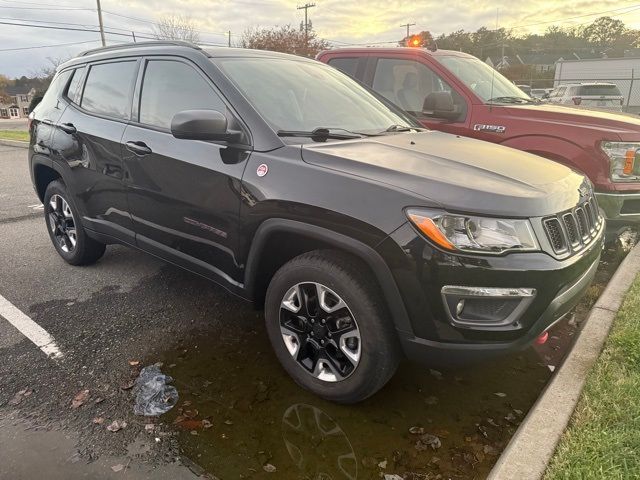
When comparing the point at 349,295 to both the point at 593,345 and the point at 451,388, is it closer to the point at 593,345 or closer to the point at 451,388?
the point at 451,388

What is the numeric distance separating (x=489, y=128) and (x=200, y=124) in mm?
3341

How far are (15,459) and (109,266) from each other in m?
2.62

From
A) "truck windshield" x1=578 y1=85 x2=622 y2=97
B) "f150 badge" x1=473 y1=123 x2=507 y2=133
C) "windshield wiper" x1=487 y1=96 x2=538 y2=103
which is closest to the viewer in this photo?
"f150 badge" x1=473 y1=123 x2=507 y2=133

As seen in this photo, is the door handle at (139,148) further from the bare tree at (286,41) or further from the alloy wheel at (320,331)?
the bare tree at (286,41)

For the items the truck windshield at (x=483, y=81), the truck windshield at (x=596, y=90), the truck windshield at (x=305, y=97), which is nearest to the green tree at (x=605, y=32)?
the truck windshield at (x=596, y=90)

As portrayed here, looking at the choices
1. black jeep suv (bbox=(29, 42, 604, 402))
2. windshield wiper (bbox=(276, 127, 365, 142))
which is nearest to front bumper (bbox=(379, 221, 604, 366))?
→ black jeep suv (bbox=(29, 42, 604, 402))

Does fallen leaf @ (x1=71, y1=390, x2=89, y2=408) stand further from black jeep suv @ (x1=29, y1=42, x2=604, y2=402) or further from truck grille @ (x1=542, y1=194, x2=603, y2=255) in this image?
truck grille @ (x1=542, y1=194, x2=603, y2=255)

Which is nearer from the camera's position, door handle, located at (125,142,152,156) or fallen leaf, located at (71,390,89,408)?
fallen leaf, located at (71,390,89,408)

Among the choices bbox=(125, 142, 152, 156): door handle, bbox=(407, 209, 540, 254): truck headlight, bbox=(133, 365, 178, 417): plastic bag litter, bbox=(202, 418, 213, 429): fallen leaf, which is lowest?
bbox=(133, 365, 178, 417): plastic bag litter

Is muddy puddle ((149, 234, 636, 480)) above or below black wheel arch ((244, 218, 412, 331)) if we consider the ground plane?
below

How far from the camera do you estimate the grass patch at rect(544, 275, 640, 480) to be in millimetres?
2080

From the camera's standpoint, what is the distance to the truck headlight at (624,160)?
4.34 meters

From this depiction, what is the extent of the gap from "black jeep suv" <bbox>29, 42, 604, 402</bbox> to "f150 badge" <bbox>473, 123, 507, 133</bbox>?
1.55 meters

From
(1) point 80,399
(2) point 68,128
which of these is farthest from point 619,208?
(2) point 68,128
